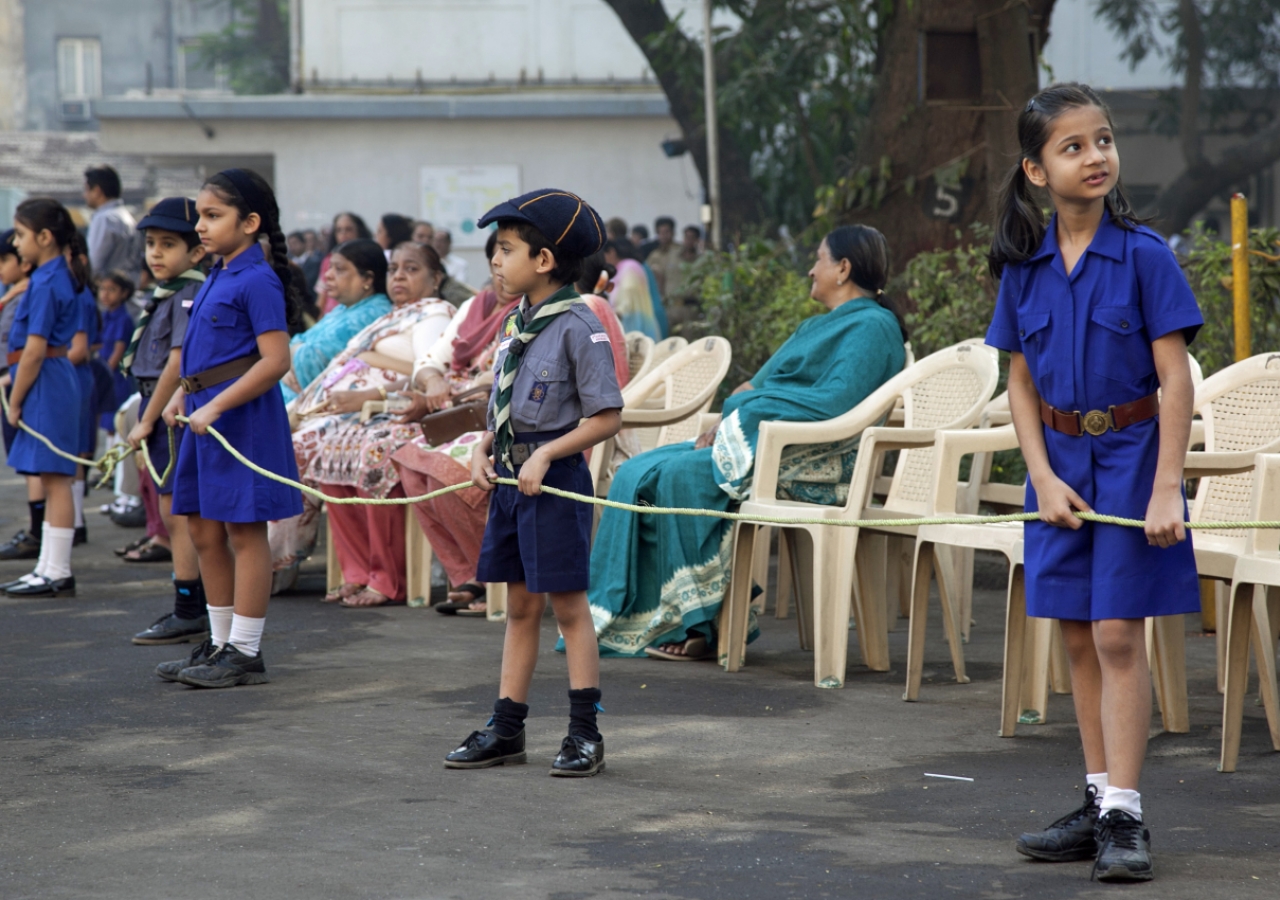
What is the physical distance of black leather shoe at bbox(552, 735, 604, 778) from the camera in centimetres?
425

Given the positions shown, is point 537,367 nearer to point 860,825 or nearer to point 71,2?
point 860,825

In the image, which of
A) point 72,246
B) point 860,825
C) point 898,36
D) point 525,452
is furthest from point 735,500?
point 898,36

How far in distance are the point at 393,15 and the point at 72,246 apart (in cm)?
1471

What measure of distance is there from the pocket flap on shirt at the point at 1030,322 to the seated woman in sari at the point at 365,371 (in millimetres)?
4412

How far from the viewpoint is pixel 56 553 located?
746 centimetres

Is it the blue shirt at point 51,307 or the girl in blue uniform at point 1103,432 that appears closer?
the girl in blue uniform at point 1103,432

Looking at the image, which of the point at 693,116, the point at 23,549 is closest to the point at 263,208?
the point at 23,549

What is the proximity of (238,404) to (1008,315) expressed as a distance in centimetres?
276

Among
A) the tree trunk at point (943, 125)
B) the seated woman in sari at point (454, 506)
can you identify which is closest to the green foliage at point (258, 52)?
the tree trunk at point (943, 125)

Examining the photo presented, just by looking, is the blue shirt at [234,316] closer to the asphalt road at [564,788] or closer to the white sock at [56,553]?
the asphalt road at [564,788]

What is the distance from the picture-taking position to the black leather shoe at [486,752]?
14.2 feet

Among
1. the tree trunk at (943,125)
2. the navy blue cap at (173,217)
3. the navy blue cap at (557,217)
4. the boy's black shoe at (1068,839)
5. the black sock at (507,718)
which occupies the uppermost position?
the tree trunk at (943,125)

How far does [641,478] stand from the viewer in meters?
6.12

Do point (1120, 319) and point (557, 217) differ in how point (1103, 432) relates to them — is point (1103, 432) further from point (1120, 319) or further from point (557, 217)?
point (557, 217)
